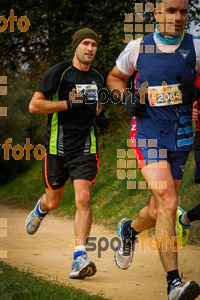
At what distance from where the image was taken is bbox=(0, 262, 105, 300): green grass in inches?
170

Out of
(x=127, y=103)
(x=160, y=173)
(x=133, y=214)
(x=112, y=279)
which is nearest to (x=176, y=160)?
(x=160, y=173)

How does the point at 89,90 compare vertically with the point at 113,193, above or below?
above

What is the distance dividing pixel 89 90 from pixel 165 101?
177 centimetres

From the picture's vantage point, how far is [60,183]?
6.41 meters

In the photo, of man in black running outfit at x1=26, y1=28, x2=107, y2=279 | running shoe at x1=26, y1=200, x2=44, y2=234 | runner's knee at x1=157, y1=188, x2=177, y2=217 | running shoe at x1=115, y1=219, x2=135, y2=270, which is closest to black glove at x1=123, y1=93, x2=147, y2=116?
runner's knee at x1=157, y1=188, x2=177, y2=217

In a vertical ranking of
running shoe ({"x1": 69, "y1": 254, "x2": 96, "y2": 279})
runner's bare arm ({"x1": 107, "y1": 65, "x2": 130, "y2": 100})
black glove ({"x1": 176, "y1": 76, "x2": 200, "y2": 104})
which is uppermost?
runner's bare arm ({"x1": 107, "y1": 65, "x2": 130, "y2": 100})

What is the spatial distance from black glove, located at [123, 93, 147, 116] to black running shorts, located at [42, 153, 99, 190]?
5.06 ft

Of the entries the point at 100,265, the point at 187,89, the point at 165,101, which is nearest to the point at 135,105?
the point at 165,101

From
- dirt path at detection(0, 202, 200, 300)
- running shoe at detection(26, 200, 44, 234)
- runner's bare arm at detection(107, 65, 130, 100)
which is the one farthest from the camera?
running shoe at detection(26, 200, 44, 234)

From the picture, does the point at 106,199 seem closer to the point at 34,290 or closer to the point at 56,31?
the point at 56,31

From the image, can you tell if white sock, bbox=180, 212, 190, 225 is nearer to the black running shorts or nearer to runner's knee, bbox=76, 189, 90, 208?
the black running shorts

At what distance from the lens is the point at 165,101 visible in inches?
180

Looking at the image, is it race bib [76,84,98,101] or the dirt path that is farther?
race bib [76,84,98,101]

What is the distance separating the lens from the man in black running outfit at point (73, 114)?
6.01 meters
